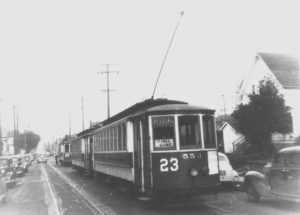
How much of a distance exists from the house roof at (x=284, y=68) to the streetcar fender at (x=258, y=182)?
2304 cm

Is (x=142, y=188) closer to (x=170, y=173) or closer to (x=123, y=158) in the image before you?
(x=170, y=173)

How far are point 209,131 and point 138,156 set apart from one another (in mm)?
2201

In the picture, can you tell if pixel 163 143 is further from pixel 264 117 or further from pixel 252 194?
pixel 264 117

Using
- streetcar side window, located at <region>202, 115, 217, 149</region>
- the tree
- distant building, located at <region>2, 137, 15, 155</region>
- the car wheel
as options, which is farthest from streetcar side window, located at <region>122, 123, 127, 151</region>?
distant building, located at <region>2, 137, 15, 155</region>

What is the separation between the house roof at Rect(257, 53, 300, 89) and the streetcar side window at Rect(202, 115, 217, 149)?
78.0ft

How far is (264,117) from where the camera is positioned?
27.8 metres

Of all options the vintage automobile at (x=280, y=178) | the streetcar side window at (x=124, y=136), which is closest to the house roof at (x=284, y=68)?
the streetcar side window at (x=124, y=136)

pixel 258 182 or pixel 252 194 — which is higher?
pixel 258 182

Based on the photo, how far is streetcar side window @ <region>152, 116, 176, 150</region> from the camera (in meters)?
10.8

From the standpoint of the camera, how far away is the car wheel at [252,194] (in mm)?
11586

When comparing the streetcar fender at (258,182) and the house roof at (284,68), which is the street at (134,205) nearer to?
the streetcar fender at (258,182)

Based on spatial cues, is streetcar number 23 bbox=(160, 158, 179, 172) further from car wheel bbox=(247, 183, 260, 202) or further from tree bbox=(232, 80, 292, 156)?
tree bbox=(232, 80, 292, 156)

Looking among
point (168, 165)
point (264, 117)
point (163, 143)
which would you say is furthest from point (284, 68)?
point (168, 165)

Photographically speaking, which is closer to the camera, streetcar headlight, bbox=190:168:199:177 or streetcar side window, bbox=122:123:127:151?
streetcar headlight, bbox=190:168:199:177
